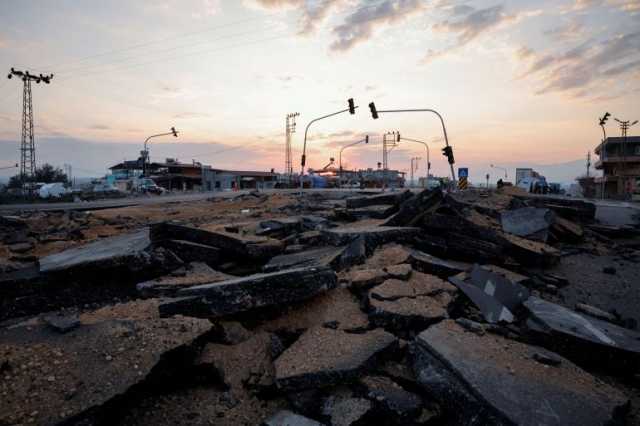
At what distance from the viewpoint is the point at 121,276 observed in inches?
181

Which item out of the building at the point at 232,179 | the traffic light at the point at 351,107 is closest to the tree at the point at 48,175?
the building at the point at 232,179

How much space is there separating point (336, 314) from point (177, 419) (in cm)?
165

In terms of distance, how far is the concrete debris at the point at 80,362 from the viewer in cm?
217

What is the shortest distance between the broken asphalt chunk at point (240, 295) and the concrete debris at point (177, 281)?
0.63m

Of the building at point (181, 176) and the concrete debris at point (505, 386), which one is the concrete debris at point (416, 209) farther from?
the building at point (181, 176)

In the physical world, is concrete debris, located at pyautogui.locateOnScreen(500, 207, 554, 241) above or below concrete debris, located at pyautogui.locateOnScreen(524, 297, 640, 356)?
above

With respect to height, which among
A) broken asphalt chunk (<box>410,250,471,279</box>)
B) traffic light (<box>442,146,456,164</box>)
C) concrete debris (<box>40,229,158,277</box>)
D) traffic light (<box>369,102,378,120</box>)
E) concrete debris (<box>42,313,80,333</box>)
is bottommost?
concrete debris (<box>42,313,80,333</box>)

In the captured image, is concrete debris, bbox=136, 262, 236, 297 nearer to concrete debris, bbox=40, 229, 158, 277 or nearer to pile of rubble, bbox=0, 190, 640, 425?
pile of rubble, bbox=0, 190, 640, 425

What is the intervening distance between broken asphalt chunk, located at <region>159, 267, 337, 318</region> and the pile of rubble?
0.04 feet

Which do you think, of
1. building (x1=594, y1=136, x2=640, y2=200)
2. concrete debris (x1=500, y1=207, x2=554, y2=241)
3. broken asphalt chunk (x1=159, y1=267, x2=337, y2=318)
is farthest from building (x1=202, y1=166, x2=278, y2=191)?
broken asphalt chunk (x1=159, y1=267, x2=337, y2=318)

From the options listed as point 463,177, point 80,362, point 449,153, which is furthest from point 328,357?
point 463,177

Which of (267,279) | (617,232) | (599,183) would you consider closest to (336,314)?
(267,279)

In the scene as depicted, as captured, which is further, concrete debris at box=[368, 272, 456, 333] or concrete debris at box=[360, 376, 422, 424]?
concrete debris at box=[368, 272, 456, 333]

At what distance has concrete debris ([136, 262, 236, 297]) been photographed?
13.6 feet
